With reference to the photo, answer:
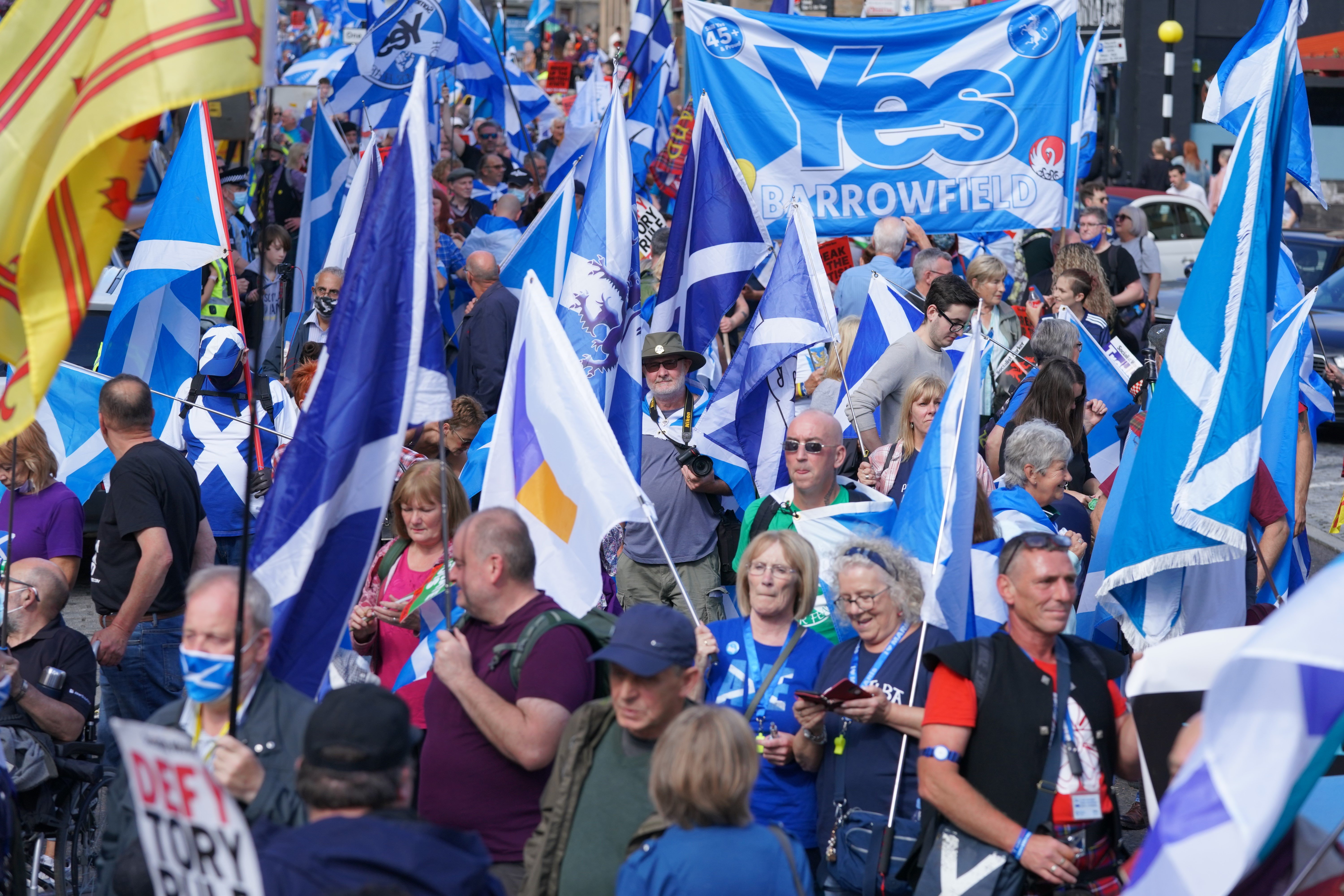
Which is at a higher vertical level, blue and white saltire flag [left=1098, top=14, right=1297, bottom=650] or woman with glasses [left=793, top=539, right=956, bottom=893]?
blue and white saltire flag [left=1098, top=14, right=1297, bottom=650]

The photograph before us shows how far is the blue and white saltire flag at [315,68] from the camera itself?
24.4m

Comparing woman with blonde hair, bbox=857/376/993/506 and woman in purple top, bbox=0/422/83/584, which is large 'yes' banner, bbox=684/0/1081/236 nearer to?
woman with blonde hair, bbox=857/376/993/506

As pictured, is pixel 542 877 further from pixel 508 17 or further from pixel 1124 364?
pixel 508 17

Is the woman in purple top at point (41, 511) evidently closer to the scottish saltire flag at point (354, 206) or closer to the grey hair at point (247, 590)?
the grey hair at point (247, 590)

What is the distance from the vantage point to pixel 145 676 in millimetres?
6363

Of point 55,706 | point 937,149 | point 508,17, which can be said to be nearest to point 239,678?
point 55,706

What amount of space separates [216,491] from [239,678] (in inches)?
152

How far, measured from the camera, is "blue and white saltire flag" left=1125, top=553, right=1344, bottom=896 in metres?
3.02

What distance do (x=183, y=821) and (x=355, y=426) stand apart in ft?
5.06

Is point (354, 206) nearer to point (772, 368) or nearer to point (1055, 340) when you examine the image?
point (772, 368)

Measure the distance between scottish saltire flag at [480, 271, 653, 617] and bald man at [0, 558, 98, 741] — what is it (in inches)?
66.0

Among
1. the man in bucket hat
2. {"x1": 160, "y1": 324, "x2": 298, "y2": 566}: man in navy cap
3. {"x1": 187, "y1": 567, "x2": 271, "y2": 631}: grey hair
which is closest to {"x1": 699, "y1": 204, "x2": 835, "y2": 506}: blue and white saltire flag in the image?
the man in bucket hat

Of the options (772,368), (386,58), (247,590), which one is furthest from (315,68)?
(247,590)

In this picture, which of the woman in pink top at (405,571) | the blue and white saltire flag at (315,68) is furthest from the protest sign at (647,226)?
the blue and white saltire flag at (315,68)
